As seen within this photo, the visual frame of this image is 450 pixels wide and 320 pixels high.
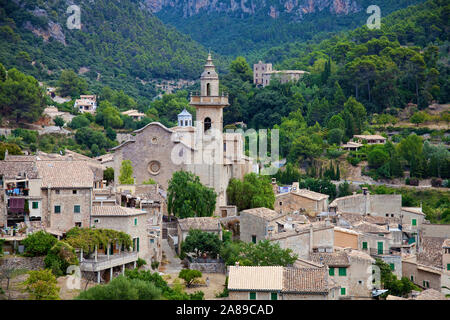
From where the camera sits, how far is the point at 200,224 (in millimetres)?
38344

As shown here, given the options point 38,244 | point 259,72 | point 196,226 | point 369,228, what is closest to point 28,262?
point 38,244

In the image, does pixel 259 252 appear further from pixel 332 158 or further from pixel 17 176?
pixel 332 158

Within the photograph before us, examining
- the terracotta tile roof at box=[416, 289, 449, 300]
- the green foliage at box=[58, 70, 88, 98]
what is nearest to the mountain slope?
the green foliage at box=[58, 70, 88, 98]

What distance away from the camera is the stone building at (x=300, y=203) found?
48156mm

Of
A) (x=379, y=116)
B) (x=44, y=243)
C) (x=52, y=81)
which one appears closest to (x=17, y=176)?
(x=44, y=243)

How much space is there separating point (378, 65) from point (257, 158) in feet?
77.6

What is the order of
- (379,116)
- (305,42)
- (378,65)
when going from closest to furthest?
(379,116), (378,65), (305,42)

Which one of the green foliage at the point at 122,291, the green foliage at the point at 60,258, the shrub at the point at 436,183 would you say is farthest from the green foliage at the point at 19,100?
the green foliage at the point at 122,291

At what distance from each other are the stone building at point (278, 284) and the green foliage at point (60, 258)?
610 cm

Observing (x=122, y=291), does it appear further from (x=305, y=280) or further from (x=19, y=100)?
(x=19, y=100)

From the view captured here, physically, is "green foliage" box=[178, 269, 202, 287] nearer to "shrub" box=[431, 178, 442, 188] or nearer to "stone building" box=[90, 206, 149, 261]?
"stone building" box=[90, 206, 149, 261]

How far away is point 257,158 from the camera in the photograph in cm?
6975

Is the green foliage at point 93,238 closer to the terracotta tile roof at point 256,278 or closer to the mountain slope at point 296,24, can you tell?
the terracotta tile roof at point 256,278

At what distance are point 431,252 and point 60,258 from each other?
19.5 metres
